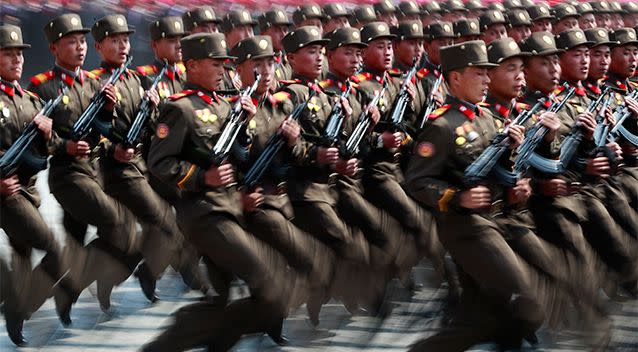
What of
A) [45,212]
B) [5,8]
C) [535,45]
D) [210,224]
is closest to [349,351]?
[210,224]

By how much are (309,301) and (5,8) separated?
749 cm

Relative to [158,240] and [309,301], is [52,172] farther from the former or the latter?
[309,301]

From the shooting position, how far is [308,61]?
8.63 metres

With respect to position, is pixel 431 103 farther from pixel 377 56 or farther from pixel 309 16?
pixel 309 16

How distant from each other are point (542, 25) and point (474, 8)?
91cm

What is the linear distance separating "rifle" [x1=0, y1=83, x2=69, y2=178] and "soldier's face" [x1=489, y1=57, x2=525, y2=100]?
2.45 meters

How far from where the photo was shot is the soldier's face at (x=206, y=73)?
7328 millimetres

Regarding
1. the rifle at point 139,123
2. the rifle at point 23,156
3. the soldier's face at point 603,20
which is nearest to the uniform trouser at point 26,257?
the rifle at point 23,156

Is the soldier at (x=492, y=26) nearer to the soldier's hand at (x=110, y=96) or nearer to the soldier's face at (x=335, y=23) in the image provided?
the soldier's face at (x=335, y=23)

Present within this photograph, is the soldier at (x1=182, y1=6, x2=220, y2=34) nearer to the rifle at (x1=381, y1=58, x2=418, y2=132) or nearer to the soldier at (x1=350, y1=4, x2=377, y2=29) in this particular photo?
the soldier at (x1=350, y1=4, x2=377, y2=29)

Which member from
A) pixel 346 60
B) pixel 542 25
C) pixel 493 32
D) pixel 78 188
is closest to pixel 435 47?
pixel 493 32

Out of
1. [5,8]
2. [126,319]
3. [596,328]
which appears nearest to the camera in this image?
[596,328]

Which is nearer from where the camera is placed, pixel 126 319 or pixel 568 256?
pixel 568 256

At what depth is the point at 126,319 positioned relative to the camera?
8.55m
